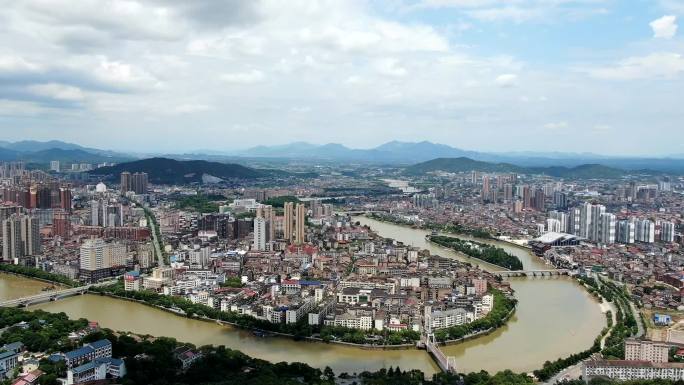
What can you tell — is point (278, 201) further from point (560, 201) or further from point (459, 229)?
point (560, 201)

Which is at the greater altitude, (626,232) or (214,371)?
(626,232)

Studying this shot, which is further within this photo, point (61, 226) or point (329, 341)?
point (61, 226)

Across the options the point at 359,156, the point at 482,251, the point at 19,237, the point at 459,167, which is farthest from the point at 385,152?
the point at 19,237

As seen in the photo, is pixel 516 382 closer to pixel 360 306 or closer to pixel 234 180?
pixel 360 306

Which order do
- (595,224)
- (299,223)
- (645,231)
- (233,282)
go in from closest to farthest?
1. (233,282)
2. (299,223)
3. (645,231)
4. (595,224)

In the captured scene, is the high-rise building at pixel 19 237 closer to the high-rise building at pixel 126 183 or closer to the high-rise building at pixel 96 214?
the high-rise building at pixel 96 214
